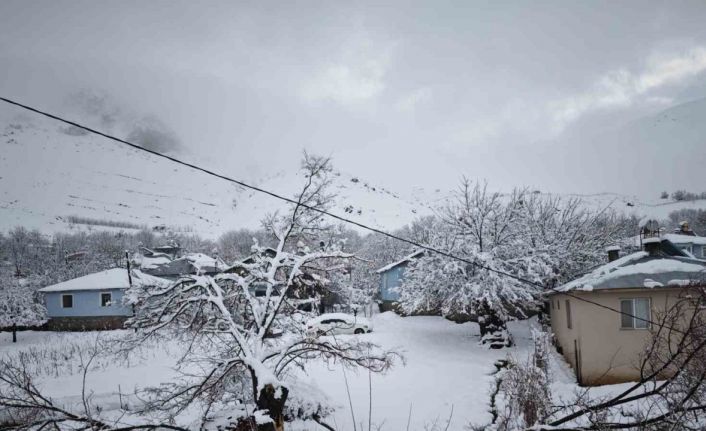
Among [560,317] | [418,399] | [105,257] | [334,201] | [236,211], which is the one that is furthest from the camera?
[236,211]

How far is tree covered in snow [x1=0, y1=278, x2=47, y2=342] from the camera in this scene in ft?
99.0

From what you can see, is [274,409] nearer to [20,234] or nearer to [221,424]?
[221,424]

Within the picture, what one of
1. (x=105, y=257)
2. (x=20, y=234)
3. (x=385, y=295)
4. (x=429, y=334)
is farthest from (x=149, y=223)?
(x=429, y=334)

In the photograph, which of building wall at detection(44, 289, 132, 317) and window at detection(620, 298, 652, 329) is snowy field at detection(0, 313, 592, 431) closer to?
window at detection(620, 298, 652, 329)

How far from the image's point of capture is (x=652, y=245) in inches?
592

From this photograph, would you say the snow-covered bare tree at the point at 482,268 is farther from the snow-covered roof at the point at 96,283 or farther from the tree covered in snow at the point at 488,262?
the snow-covered roof at the point at 96,283

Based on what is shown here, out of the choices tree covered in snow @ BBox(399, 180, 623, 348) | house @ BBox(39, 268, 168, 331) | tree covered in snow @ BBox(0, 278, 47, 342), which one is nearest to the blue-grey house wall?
tree covered in snow @ BBox(399, 180, 623, 348)

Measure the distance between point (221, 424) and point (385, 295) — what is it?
27497mm

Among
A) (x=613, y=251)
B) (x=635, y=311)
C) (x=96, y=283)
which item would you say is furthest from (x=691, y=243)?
(x=96, y=283)

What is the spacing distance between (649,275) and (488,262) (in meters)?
7.12

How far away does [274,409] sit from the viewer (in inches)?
307

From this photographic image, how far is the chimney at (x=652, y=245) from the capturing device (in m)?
14.9

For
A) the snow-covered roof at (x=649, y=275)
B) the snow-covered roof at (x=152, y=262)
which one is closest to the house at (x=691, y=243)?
the snow-covered roof at (x=649, y=275)

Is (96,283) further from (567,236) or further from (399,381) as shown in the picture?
(567,236)
